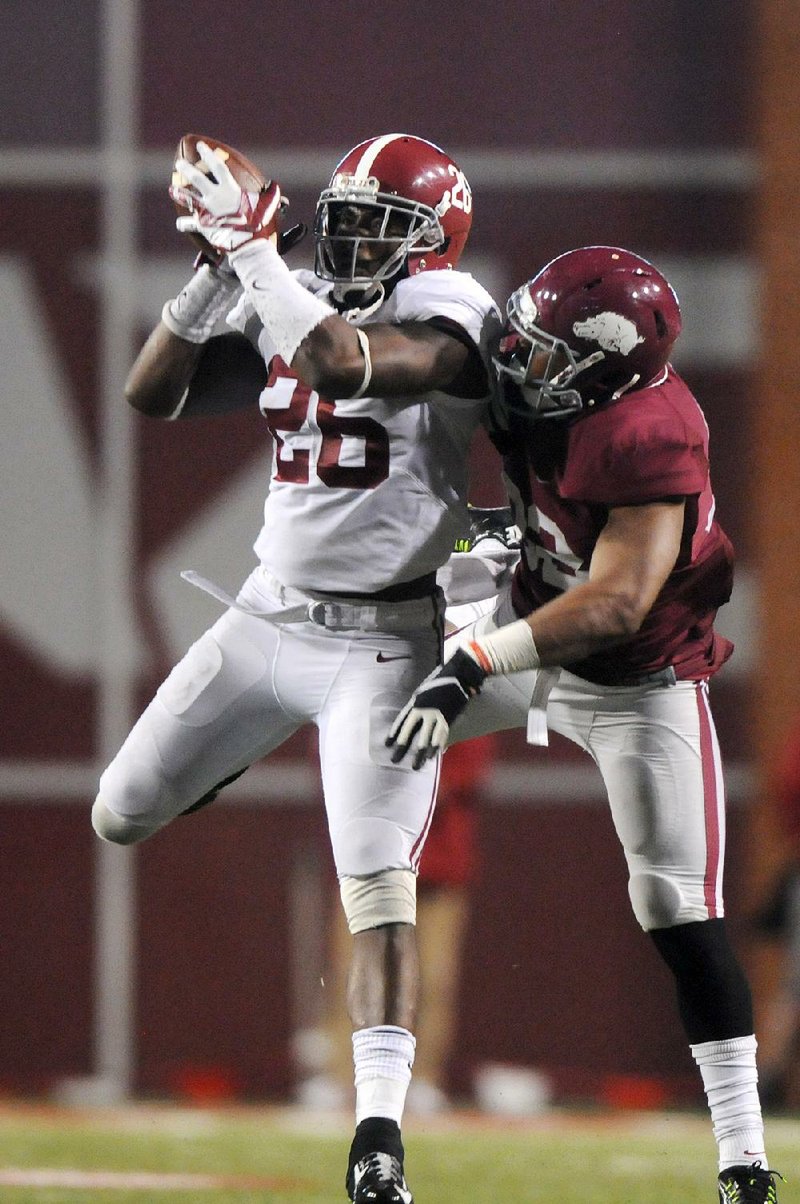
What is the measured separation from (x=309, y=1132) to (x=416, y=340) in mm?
2732

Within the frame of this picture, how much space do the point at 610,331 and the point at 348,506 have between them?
494 mm

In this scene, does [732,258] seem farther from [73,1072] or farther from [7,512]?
[73,1072]

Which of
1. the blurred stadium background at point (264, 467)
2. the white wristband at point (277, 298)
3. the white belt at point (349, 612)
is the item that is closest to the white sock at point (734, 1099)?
the white belt at point (349, 612)

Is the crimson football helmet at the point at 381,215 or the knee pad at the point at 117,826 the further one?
the knee pad at the point at 117,826

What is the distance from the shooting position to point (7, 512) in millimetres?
6973

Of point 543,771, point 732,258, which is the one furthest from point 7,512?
point 732,258

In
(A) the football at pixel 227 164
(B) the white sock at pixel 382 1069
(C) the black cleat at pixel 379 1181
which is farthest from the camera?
(A) the football at pixel 227 164

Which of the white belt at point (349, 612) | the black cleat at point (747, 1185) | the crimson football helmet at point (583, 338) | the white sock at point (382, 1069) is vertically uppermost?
the crimson football helmet at point (583, 338)

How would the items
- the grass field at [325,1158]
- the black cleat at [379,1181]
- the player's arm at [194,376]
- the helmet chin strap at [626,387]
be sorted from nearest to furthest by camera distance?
the black cleat at [379,1181]
the helmet chin strap at [626,387]
the player's arm at [194,376]
the grass field at [325,1158]

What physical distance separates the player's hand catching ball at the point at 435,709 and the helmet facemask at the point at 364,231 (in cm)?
66

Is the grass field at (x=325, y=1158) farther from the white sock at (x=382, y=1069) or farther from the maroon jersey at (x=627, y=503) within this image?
the maroon jersey at (x=627, y=503)

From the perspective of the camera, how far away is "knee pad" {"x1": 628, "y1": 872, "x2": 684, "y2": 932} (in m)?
3.21

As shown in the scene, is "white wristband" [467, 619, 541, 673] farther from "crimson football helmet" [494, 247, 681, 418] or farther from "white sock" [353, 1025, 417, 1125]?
"white sock" [353, 1025, 417, 1125]

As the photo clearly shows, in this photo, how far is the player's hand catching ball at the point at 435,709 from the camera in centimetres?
298
